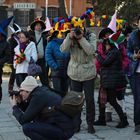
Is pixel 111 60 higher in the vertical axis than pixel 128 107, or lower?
higher

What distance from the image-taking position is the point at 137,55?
698 cm

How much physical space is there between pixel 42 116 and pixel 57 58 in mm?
2697

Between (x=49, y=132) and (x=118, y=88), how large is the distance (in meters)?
2.46

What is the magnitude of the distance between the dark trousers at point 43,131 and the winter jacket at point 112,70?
7.34 ft

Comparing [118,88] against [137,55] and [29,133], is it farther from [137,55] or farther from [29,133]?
[29,133]

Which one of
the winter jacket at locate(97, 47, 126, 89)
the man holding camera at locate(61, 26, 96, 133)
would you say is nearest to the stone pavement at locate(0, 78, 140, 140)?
the man holding camera at locate(61, 26, 96, 133)

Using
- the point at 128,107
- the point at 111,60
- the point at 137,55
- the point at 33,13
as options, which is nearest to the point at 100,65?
the point at 111,60

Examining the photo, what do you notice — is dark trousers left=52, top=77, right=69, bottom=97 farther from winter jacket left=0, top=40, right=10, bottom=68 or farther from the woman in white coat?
winter jacket left=0, top=40, right=10, bottom=68

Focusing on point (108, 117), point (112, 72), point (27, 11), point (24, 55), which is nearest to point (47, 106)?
point (112, 72)

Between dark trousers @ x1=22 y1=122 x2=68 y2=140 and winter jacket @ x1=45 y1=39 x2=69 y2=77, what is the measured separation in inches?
102

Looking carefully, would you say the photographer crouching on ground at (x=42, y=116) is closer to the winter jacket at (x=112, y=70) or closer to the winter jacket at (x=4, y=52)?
the winter jacket at (x=112, y=70)

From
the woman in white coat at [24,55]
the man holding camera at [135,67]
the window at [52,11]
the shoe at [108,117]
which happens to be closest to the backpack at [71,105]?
the man holding camera at [135,67]

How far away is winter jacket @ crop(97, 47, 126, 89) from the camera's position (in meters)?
7.47

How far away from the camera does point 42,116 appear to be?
5.50 m
